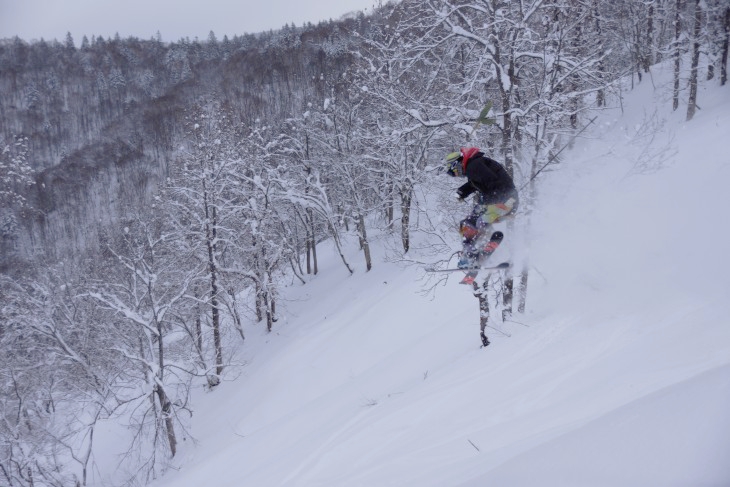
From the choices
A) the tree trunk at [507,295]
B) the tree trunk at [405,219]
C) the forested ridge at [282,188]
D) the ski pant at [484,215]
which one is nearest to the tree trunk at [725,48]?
the forested ridge at [282,188]

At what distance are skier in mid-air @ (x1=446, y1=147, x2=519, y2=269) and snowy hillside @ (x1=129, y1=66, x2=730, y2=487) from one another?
2.92ft

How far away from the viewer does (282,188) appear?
81.1ft

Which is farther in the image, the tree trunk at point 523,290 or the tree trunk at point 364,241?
the tree trunk at point 364,241

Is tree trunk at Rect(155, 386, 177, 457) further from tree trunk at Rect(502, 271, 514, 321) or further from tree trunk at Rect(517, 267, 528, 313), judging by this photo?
tree trunk at Rect(517, 267, 528, 313)

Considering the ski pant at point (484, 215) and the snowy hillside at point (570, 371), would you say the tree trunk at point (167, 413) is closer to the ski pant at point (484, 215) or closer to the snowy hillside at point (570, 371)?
the snowy hillside at point (570, 371)

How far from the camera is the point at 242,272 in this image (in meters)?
21.0

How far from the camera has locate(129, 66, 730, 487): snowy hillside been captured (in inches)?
119

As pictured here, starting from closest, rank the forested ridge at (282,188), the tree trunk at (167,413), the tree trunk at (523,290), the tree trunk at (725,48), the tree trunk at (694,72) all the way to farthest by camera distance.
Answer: the forested ridge at (282,188), the tree trunk at (523,290), the tree trunk at (167,413), the tree trunk at (694,72), the tree trunk at (725,48)

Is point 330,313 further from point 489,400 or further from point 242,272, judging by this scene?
point 489,400

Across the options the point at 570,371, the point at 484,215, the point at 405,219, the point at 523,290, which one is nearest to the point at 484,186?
the point at 484,215

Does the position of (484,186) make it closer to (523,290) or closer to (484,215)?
(484,215)

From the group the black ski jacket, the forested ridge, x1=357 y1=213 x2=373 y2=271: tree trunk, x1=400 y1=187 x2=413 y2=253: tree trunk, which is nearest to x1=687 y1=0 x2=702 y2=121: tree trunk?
the forested ridge

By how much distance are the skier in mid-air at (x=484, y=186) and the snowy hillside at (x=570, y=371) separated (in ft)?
2.92

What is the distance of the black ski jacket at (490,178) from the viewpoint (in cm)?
721
